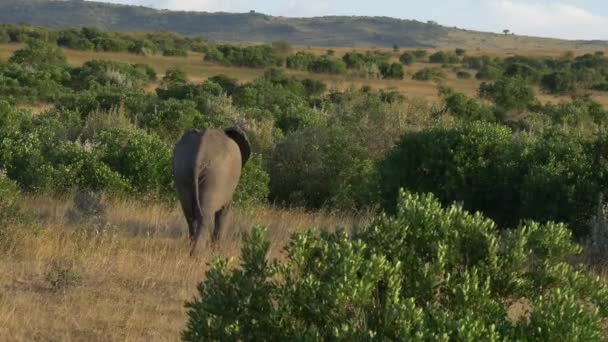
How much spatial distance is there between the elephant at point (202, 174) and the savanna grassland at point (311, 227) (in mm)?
337

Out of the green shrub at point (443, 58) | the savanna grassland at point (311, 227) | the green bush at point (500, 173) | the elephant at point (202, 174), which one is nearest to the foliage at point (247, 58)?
the green shrub at point (443, 58)

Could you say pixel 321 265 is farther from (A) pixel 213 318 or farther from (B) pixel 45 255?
(B) pixel 45 255

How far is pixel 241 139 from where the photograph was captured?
10.1 meters

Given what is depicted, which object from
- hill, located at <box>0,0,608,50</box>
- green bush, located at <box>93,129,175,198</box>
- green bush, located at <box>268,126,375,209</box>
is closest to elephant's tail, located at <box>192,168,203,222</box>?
green bush, located at <box>93,129,175,198</box>

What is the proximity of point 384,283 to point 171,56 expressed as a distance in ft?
191

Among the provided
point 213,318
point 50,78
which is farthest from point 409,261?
point 50,78

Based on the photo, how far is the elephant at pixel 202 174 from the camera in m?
9.27

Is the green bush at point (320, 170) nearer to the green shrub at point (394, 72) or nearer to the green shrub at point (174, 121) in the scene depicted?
the green shrub at point (174, 121)

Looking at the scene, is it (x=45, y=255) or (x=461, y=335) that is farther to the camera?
(x=45, y=255)

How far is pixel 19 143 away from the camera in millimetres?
13719

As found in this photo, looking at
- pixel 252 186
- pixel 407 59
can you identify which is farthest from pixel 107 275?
pixel 407 59

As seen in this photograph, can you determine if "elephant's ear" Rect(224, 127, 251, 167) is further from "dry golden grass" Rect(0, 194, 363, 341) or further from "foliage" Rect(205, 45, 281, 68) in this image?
"foliage" Rect(205, 45, 281, 68)

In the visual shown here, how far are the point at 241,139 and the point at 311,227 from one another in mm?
1347

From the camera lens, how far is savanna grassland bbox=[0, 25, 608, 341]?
4613 mm
